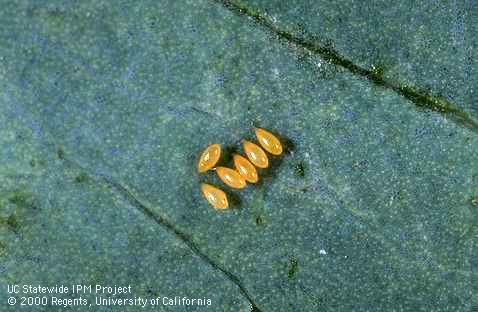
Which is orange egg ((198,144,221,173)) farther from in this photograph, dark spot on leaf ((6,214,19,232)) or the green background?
dark spot on leaf ((6,214,19,232))

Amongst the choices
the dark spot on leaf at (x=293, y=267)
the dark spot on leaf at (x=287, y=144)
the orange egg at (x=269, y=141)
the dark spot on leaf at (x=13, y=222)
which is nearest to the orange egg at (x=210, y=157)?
the orange egg at (x=269, y=141)

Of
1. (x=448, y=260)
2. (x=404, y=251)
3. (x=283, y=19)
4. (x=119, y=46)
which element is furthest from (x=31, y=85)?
(x=448, y=260)

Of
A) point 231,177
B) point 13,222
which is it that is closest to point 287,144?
point 231,177

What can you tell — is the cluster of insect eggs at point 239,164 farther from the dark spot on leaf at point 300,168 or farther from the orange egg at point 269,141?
the dark spot on leaf at point 300,168

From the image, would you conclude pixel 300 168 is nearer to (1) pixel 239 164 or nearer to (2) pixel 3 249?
(1) pixel 239 164

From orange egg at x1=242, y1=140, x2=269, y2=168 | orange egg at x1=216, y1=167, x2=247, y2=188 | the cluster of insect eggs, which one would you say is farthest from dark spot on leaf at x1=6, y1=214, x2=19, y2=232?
orange egg at x1=242, y1=140, x2=269, y2=168
